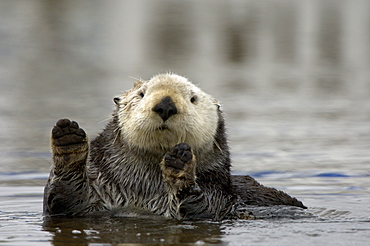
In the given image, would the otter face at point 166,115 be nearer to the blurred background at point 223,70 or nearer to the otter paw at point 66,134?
the otter paw at point 66,134

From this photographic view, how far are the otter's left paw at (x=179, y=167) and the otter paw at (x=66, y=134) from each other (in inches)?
26.3

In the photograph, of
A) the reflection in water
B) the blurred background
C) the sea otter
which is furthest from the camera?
the blurred background

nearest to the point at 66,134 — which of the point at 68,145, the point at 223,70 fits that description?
the point at 68,145

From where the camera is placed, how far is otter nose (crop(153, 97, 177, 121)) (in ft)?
16.3

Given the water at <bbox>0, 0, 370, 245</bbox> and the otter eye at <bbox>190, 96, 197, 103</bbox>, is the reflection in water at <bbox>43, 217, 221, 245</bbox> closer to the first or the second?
the water at <bbox>0, 0, 370, 245</bbox>

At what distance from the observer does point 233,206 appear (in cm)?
559

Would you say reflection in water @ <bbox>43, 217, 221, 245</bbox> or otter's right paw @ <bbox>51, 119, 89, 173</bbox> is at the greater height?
otter's right paw @ <bbox>51, 119, 89, 173</bbox>

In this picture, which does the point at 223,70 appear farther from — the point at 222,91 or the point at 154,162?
the point at 154,162

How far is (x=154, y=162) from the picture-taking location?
5539 millimetres

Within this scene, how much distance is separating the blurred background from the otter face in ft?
7.55

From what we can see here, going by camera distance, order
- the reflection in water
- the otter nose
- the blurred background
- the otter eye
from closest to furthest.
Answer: the reflection in water
the otter nose
the otter eye
the blurred background

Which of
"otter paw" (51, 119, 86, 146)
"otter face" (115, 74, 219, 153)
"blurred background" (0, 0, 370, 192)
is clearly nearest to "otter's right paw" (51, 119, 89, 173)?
"otter paw" (51, 119, 86, 146)

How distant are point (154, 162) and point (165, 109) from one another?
0.72 m

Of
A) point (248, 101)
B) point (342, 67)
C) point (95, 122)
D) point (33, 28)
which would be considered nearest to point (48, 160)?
point (95, 122)
